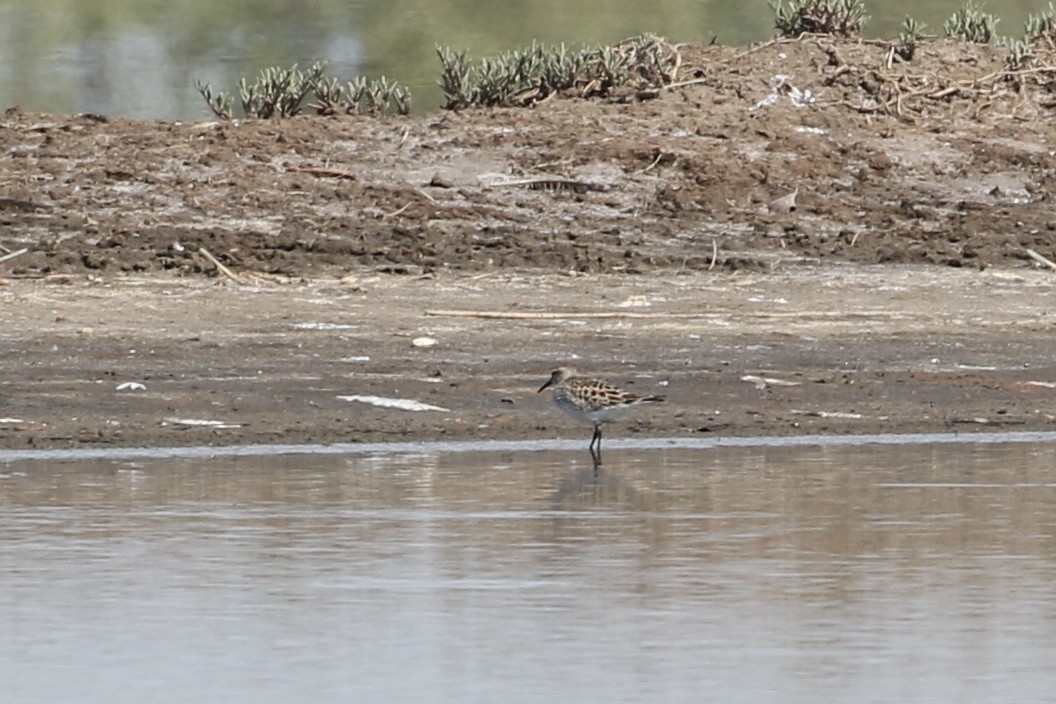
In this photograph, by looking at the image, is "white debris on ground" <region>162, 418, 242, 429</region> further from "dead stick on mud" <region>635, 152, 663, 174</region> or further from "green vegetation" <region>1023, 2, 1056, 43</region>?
"green vegetation" <region>1023, 2, 1056, 43</region>

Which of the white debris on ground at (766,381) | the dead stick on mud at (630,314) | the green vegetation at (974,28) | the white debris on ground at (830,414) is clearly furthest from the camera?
the green vegetation at (974,28)

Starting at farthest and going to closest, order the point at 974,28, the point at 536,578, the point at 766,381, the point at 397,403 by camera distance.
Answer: the point at 974,28
the point at 766,381
the point at 397,403
the point at 536,578

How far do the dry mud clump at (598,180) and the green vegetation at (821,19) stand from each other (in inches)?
21.7

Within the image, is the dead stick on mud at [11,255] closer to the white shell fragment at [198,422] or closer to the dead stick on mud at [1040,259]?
the white shell fragment at [198,422]

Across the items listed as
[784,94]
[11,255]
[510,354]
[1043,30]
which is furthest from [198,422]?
[1043,30]

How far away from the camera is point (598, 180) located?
57.3 ft

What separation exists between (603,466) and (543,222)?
5.65 m

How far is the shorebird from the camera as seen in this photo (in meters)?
11.4

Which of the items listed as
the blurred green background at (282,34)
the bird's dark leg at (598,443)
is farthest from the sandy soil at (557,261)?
the blurred green background at (282,34)

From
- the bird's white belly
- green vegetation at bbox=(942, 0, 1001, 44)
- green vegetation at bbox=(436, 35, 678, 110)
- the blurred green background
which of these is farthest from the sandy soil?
the blurred green background

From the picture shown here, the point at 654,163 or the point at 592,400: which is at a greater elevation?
the point at 654,163

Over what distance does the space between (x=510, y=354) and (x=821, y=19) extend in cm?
783

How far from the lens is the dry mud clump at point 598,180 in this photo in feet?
52.6

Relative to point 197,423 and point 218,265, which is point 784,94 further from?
point 197,423
